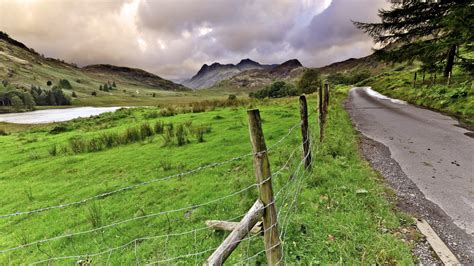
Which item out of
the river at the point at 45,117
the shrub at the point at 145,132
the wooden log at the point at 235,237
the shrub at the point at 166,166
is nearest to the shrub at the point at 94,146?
the shrub at the point at 145,132

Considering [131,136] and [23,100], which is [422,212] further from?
[23,100]

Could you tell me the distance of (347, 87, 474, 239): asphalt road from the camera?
444 centimetres

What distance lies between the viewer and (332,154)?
289 inches

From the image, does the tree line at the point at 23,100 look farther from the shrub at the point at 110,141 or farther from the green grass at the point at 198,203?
the green grass at the point at 198,203

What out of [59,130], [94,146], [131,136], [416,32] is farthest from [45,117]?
[416,32]

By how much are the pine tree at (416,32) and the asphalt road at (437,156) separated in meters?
9.20

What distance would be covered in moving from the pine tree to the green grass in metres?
14.6

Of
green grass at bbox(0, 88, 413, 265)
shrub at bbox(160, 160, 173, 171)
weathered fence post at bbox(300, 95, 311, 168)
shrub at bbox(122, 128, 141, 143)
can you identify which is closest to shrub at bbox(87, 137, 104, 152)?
shrub at bbox(122, 128, 141, 143)

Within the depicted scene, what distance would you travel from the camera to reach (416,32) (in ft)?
67.5

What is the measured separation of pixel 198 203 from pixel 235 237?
363 centimetres

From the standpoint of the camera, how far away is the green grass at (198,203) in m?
3.68

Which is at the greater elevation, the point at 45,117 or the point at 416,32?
the point at 416,32

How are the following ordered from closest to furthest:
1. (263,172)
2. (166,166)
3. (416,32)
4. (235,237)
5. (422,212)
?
(235,237)
(263,172)
(422,212)
(166,166)
(416,32)

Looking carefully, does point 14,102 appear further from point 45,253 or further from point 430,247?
point 430,247
